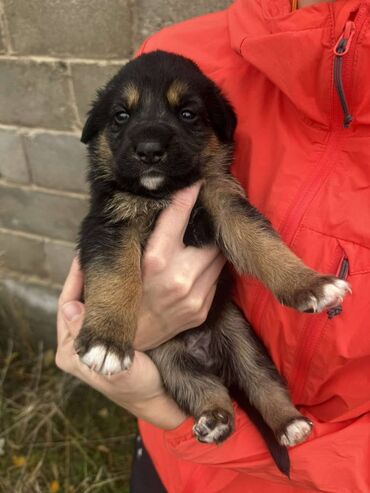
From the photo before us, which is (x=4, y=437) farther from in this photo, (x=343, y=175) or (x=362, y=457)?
(x=343, y=175)

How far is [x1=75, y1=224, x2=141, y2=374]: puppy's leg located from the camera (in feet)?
4.56

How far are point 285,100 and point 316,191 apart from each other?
13.2 inches

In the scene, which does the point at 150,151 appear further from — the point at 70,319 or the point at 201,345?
the point at 201,345

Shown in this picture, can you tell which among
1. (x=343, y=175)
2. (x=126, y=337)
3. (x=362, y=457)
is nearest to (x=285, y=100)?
(x=343, y=175)

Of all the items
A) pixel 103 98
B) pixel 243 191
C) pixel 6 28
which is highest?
pixel 6 28

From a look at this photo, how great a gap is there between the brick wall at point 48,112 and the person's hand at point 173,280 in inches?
44.1

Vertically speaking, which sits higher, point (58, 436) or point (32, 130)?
point (32, 130)

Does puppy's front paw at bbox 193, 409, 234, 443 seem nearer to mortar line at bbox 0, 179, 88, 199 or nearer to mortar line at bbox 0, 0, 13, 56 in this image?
mortar line at bbox 0, 179, 88, 199

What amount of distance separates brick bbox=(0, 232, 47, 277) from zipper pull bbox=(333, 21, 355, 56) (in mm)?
2485

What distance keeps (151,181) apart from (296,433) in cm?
95

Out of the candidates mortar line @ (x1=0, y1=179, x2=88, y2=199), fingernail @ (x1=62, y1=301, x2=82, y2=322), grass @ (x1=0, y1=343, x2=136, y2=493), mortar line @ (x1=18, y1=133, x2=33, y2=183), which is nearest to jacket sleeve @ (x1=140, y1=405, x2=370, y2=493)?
fingernail @ (x1=62, y1=301, x2=82, y2=322)

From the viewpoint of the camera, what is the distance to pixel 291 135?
144cm

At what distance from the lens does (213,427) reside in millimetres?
1541

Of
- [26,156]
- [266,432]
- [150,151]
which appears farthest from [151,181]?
[26,156]
